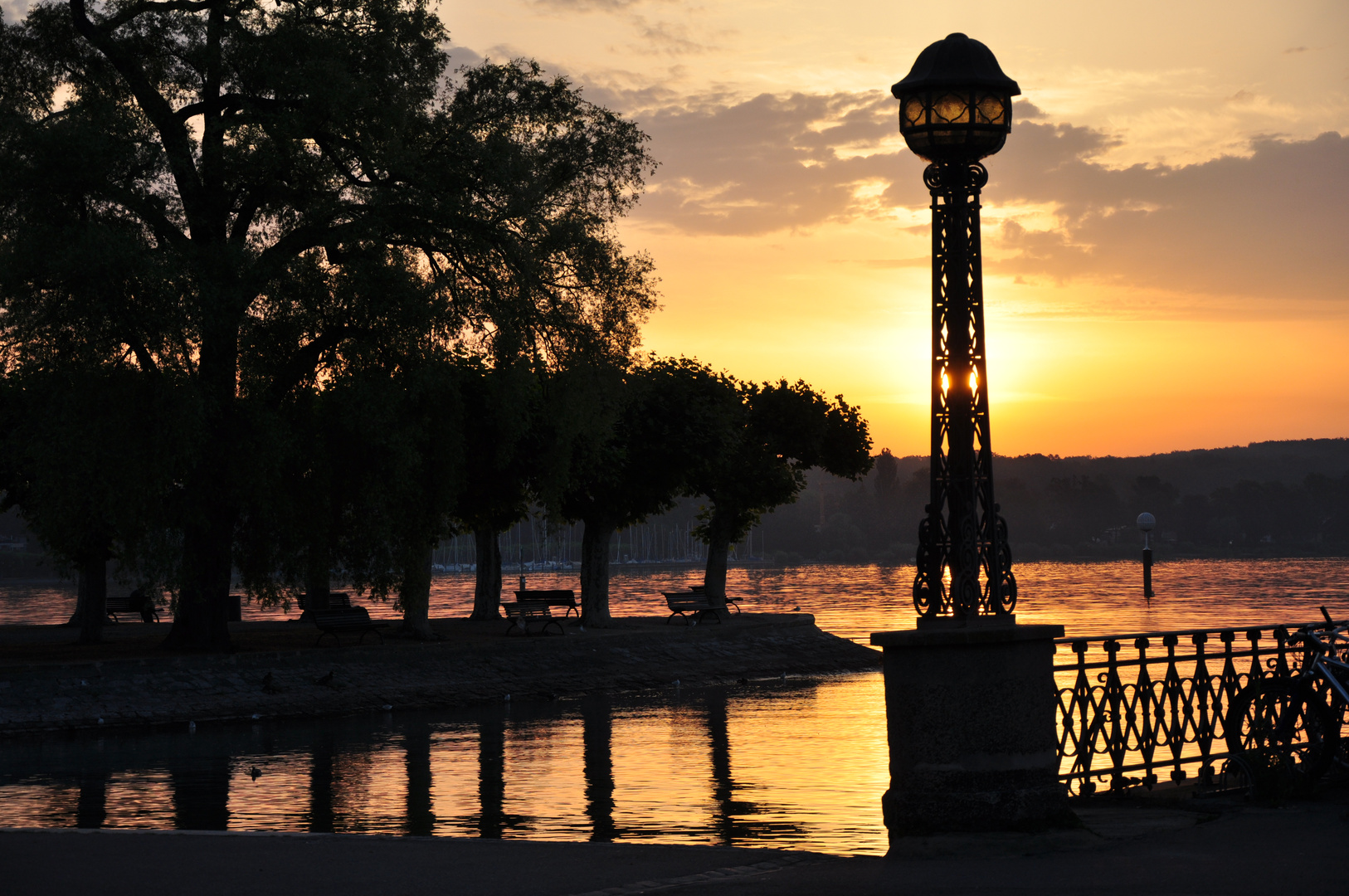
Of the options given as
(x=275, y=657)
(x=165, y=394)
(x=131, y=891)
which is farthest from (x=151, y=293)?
(x=131, y=891)

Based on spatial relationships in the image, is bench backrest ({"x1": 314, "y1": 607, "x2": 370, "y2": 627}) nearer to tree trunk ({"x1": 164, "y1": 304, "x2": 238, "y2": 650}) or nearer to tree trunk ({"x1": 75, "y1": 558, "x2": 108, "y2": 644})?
tree trunk ({"x1": 164, "y1": 304, "x2": 238, "y2": 650})

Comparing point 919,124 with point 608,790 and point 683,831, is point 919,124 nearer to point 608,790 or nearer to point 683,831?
point 683,831

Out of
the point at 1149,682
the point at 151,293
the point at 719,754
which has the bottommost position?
the point at 719,754

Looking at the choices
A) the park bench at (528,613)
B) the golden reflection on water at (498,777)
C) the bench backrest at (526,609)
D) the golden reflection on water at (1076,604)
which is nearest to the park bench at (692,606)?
the park bench at (528,613)

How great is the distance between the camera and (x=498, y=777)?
1673 cm

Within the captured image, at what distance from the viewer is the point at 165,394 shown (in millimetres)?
24234

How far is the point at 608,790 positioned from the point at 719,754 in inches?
143

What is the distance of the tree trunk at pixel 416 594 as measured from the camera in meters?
27.5

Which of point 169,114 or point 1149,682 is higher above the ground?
point 169,114

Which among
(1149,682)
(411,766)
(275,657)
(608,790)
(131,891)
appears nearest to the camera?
(131,891)

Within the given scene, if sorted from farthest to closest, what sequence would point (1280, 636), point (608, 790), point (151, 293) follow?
point (151, 293) < point (608, 790) < point (1280, 636)

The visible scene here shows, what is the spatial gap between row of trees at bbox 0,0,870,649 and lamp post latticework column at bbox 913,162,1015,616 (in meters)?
16.5

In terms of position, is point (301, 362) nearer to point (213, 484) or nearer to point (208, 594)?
point (213, 484)

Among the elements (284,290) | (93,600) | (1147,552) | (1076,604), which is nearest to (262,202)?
(284,290)
